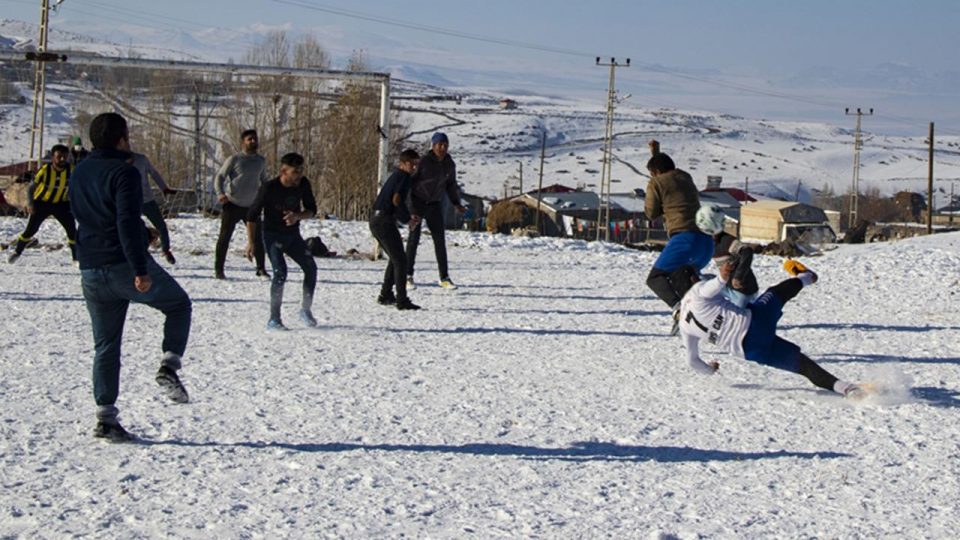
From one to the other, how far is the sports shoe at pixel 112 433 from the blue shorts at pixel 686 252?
5036 millimetres

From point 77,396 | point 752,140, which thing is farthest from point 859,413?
point 752,140

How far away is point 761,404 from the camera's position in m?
7.67

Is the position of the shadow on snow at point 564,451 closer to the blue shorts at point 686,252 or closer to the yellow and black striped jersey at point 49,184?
the blue shorts at point 686,252

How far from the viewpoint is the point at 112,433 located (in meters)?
6.20

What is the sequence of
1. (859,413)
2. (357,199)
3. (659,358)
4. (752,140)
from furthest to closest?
1. (752,140)
2. (357,199)
3. (659,358)
4. (859,413)

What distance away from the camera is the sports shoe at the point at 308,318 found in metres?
10.9

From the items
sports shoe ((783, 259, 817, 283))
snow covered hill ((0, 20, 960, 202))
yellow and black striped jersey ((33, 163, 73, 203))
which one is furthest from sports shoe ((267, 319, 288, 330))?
snow covered hill ((0, 20, 960, 202))

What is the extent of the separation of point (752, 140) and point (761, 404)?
178165 mm

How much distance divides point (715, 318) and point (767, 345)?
40 cm

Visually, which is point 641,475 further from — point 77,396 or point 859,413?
point 77,396

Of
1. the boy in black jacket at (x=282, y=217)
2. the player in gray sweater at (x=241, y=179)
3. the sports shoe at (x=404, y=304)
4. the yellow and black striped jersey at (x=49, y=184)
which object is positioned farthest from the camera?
the player in gray sweater at (x=241, y=179)

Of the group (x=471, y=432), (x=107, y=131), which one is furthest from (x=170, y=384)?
(x=471, y=432)

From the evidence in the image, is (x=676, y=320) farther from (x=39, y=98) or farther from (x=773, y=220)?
(x=773, y=220)

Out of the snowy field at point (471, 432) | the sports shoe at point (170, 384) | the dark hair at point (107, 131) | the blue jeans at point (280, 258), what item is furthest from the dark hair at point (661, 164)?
the dark hair at point (107, 131)
